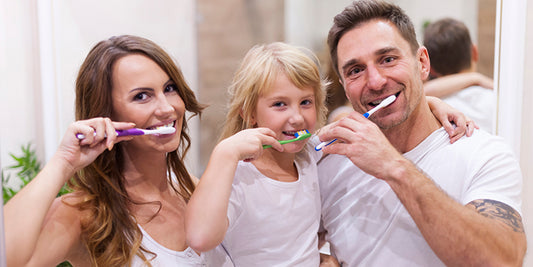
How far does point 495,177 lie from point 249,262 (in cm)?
48

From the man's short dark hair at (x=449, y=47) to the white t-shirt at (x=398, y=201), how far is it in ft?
2.39

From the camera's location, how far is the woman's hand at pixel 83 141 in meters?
0.68

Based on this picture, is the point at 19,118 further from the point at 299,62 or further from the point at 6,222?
the point at 299,62

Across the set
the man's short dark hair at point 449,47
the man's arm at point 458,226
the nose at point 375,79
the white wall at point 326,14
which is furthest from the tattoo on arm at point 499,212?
the white wall at point 326,14

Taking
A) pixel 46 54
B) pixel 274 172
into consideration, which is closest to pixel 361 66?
pixel 274 172

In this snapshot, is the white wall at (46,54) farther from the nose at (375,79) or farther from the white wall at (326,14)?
the white wall at (326,14)

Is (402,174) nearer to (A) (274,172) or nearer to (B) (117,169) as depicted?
(A) (274,172)

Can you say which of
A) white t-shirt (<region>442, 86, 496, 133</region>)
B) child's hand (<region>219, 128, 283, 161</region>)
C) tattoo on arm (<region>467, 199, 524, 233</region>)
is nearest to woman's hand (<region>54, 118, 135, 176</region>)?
child's hand (<region>219, 128, 283, 161</region>)

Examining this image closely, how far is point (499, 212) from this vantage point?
771mm

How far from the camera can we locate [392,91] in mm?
877

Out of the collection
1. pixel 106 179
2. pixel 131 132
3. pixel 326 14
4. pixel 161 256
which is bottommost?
pixel 161 256

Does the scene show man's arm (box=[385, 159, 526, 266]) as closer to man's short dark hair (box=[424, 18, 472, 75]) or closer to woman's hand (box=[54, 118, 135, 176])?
woman's hand (box=[54, 118, 135, 176])

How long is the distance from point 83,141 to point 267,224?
1.19ft

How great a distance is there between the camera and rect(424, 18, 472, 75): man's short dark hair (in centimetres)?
156
